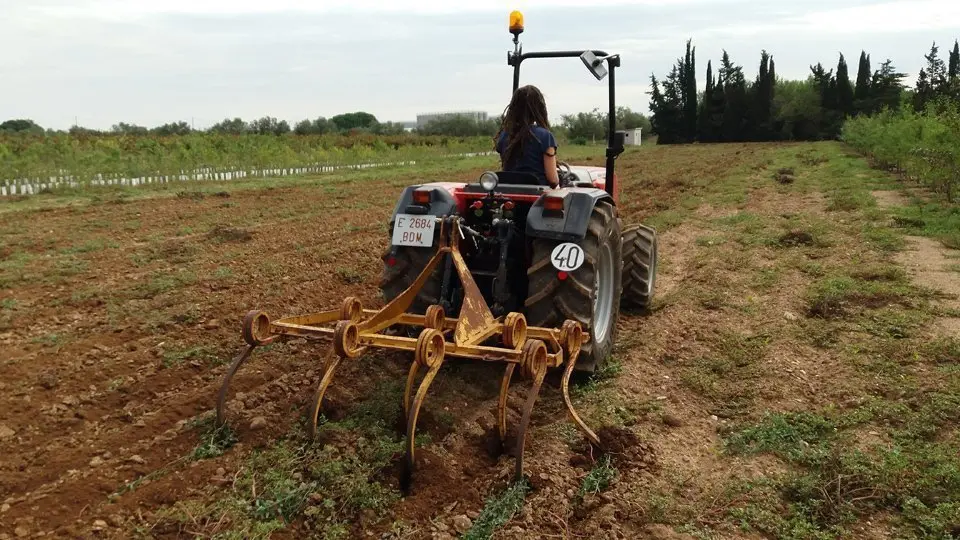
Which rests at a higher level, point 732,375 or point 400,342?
point 400,342

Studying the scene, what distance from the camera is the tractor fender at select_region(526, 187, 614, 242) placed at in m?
3.88

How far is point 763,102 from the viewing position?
44.5 meters

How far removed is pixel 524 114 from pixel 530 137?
0.47 ft

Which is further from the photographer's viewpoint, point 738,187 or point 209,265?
point 738,187

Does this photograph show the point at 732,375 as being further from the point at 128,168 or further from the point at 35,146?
the point at 35,146

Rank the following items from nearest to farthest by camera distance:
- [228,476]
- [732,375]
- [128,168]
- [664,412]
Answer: [228,476]
[664,412]
[732,375]
[128,168]

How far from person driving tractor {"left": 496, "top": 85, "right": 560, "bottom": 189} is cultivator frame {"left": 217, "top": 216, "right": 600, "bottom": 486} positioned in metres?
0.69

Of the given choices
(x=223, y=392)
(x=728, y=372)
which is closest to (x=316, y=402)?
(x=223, y=392)

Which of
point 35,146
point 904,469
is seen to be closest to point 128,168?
point 35,146

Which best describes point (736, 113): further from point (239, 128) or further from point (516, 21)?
point (516, 21)

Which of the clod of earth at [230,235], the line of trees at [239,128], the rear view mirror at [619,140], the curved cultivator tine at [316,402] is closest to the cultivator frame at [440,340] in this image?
the curved cultivator tine at [316,402]

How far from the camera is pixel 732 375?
14.3ft

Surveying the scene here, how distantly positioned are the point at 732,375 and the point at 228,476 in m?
2.97

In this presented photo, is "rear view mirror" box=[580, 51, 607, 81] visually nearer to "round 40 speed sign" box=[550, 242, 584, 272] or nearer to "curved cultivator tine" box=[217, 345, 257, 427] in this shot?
"round 40 speed sign" box=[550, 242, 584, 272]
